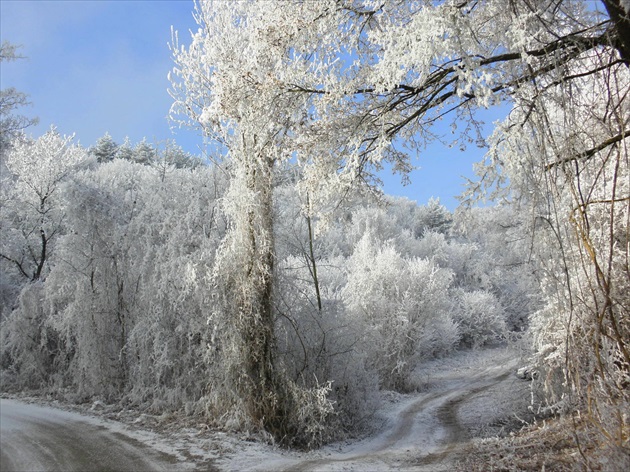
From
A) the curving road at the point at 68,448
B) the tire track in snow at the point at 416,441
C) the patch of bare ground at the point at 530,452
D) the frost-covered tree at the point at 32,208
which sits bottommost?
the tire track in snow at the point at 416,441

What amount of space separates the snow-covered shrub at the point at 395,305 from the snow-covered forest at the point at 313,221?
0.19m

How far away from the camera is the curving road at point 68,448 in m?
5.60

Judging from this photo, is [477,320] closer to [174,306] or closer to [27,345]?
[174,306]

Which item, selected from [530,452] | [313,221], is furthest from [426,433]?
[313,221]

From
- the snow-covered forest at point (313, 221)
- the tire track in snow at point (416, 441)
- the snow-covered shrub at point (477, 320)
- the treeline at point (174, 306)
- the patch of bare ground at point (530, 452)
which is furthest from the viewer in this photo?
the snow-covered shrub at point (477, 320)

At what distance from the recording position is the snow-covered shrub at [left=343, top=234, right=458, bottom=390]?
18.8 metres

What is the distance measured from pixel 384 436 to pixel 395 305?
918 cm

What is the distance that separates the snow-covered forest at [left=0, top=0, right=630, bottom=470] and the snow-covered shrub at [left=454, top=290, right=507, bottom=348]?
12.3 metres

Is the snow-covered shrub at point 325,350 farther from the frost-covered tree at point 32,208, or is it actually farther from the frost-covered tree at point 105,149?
the frost-covered tree at point 105,149

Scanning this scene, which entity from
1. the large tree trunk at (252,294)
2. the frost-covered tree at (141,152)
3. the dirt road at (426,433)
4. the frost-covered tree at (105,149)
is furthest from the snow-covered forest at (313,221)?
the frost-covered tree at (105,149)

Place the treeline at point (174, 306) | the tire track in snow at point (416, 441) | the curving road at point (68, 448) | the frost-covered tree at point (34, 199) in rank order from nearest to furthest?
1. the curving road at point (68, 448)
2. the tire track in snow at point (416, 441)
3. the treeline at point (174, 306)
4. the frost-covered tree at point (34, 199)

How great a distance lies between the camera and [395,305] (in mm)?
20172

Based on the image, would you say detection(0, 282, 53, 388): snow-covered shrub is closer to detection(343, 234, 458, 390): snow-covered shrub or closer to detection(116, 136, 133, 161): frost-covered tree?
detection(343, 234, 458, 390): snow-covered shrub

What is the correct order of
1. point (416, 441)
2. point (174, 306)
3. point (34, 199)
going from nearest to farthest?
point (416, 441)
point (174, 306)
point (34, 199)
